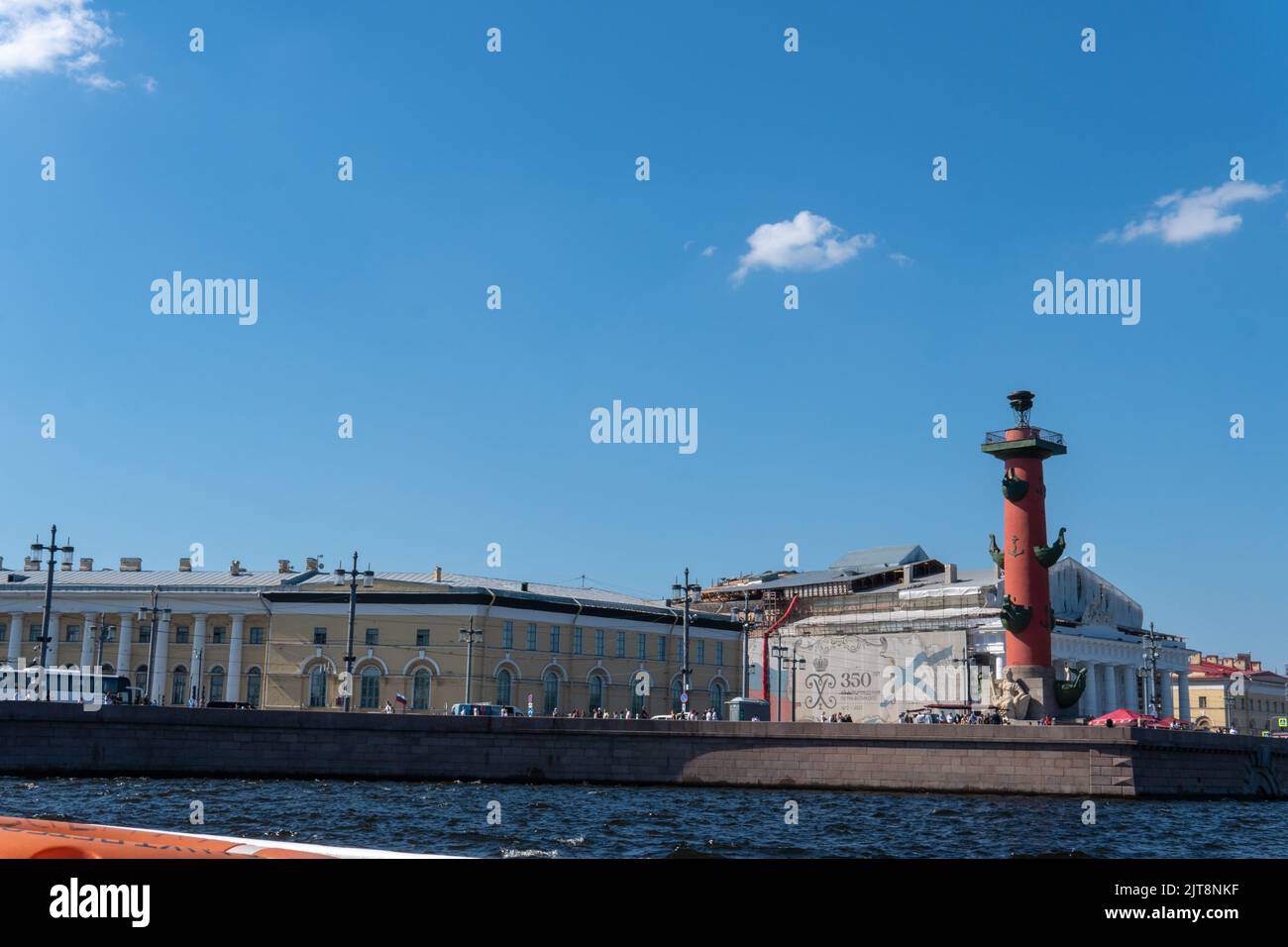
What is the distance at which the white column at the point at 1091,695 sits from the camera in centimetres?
7244

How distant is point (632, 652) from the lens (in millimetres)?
69125

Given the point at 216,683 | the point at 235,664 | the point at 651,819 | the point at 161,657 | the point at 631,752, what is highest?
the point at 161,657

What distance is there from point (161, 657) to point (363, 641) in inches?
474

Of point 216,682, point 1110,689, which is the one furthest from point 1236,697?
point 216,682

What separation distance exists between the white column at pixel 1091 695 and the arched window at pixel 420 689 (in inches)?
1492

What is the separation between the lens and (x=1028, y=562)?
47250 millimetres

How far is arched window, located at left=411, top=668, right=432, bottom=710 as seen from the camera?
61.6 m

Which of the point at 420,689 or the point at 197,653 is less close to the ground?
the point at 197,653

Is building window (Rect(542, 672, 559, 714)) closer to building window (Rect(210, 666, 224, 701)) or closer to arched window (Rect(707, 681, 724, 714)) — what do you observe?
arched window (Rect(707, 681, 724, 714))

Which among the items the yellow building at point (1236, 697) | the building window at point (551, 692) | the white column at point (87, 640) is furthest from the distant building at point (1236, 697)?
the white column at point (87, 640)

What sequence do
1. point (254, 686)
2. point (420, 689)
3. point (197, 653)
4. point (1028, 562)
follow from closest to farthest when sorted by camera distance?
point (1028, 562) < point (420, 689) < point (254, 686) < point (197, 653)

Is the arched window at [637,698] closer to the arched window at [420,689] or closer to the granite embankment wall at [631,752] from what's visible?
the arched window at [420,689]

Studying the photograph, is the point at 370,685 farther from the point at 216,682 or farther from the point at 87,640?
the point at 87,640
